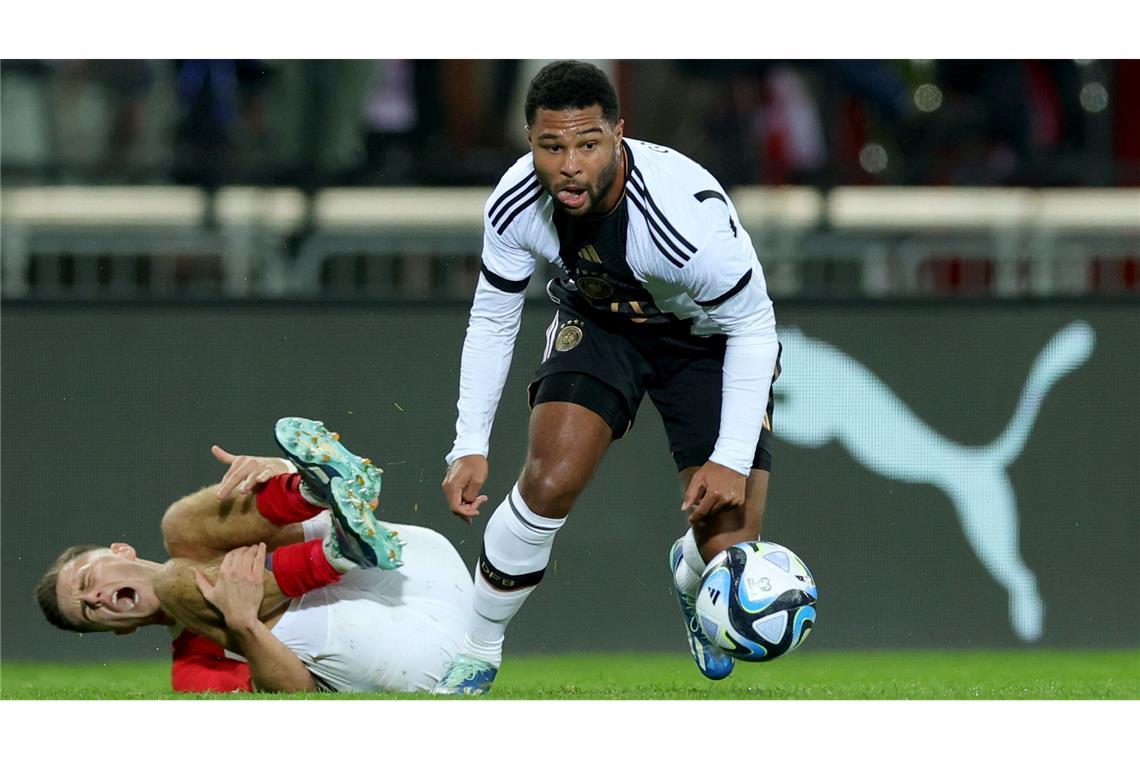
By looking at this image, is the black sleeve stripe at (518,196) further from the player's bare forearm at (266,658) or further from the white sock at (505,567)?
the player's bare forearm at (266,658)

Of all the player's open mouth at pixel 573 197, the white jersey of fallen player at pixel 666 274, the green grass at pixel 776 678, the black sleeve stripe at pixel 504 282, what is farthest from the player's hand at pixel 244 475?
the player's open mouth at pixel 573 197

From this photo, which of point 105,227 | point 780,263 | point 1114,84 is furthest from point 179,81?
point 1114,84

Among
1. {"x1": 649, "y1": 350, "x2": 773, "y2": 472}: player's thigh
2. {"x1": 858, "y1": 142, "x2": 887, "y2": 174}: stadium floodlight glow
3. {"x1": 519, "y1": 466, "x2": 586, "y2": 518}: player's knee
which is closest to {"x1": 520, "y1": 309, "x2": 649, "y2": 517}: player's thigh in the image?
{"x1": 519, "y1": 466, "x2": 586, "y2": 518}: player's knee

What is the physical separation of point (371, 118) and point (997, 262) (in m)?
3.57

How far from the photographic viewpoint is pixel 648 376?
5.60 m

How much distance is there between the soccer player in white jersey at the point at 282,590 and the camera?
5.38 m

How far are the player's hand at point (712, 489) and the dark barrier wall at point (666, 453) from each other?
2.35 meters

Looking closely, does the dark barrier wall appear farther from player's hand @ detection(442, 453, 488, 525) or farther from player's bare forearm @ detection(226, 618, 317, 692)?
player's hand @ detection(442, 453, 488, 525)

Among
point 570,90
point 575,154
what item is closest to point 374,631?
point 575,154

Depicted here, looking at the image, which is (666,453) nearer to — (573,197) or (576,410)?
(576,410)

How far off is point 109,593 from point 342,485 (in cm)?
95

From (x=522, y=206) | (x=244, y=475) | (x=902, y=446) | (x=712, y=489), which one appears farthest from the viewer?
(x=902, y=446)

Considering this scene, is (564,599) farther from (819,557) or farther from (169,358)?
(169,358)

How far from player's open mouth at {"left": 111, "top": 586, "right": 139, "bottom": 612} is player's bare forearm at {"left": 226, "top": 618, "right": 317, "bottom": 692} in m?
0.39
